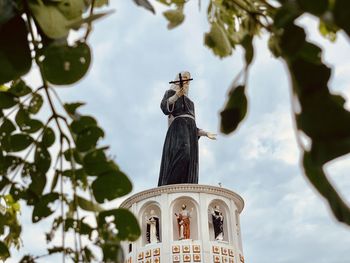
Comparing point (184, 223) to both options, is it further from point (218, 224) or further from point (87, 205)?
point (87, 205)

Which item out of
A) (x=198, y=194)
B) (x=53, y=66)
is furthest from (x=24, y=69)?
(x=198, y=194)

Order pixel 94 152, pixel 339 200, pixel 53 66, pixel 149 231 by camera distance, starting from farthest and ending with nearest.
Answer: pixel 149 231
pixel 94 152
pixel 53 66
pixel 339 200

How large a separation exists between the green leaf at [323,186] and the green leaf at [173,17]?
0.35m

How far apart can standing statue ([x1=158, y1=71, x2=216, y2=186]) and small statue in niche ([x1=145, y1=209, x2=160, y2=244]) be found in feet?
1.87

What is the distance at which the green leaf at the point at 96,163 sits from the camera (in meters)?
0.47

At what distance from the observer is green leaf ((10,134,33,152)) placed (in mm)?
530

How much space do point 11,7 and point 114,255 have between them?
0.22 meters

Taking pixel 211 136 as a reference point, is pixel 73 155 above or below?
below

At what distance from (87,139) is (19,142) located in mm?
99

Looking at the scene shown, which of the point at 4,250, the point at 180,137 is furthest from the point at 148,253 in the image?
the point at 4,250

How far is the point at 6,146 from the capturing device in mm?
563

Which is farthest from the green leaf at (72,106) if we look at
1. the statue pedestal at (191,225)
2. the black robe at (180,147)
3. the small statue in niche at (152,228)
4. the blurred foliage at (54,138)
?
the black robe at (180,147)

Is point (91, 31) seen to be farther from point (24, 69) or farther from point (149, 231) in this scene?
point (149, 231)

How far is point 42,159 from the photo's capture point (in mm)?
528
